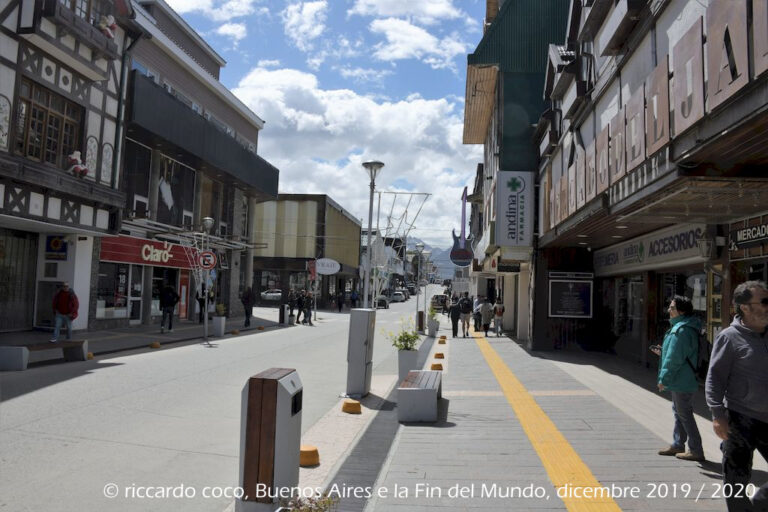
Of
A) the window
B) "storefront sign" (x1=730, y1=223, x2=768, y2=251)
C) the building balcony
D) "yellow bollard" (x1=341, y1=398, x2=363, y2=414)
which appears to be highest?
the building balcony

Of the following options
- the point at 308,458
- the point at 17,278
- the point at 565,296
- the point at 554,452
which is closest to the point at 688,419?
the point at 554,452

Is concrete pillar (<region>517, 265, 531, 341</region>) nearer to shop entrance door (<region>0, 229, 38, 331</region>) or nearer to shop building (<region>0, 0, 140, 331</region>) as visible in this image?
shop building (<region>0, 0, 140, 331</region>)

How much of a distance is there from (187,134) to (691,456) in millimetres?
21946

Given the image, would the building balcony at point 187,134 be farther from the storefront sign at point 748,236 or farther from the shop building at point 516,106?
the storefront sign at point 748,236

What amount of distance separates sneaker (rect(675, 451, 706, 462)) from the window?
1653cm

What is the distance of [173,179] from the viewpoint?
84.5 ft

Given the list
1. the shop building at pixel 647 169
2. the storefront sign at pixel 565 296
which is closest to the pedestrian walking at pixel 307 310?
the shop building at pixel 647 169

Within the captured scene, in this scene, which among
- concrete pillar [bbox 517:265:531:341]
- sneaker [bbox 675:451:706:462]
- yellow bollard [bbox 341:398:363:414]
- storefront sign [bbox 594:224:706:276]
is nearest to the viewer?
sneaker [bbox 675:451:706:462]

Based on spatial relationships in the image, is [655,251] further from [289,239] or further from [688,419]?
[289,239]

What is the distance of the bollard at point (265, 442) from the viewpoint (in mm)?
4199

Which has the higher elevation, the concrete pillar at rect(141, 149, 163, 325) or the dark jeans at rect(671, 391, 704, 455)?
the concrete pillar at rect(141, 149, 163, 325)

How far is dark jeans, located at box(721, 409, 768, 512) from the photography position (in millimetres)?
4023

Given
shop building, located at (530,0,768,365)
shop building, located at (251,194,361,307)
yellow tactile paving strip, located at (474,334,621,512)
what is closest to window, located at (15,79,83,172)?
shop building, located at (530,0,768,365)

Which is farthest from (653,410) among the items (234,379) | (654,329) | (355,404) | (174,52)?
(174,52)
